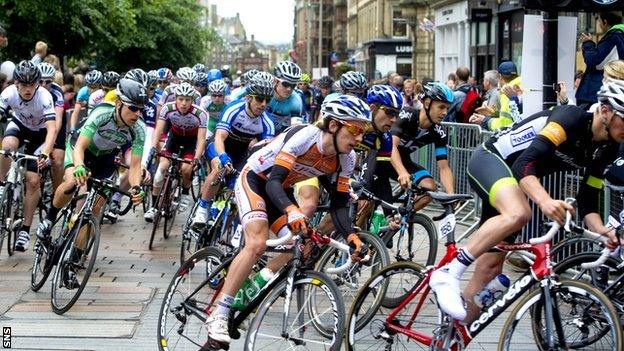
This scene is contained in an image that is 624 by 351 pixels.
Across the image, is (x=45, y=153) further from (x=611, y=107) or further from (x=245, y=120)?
(x=611, y=107)

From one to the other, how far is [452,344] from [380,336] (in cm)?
54

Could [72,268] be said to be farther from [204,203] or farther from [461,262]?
[461,262]

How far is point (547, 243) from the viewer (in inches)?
235

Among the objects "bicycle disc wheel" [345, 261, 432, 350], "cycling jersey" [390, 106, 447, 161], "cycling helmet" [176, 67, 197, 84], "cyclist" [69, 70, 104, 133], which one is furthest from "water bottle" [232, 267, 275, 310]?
"cycling helmet" [176, 67, 197, 84]

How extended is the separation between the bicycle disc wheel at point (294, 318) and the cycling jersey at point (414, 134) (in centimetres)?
370

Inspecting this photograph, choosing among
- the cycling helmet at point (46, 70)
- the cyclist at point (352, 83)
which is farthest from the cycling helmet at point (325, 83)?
the cycling helmet at point (46, 70)

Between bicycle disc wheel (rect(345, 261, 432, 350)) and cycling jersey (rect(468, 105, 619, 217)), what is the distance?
2.13 ft

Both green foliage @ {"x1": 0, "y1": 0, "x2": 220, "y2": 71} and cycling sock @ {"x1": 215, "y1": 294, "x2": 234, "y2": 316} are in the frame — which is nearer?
cycling sock @ {"x1": 215, "y1": 294, "x2": 234, "y2": 316}

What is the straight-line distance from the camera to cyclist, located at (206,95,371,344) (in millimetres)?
6676

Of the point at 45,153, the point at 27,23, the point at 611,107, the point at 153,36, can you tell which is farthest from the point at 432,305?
the point at 153,36

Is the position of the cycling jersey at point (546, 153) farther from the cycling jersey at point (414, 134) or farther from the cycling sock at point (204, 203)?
the cycling sock at point (204, 203)

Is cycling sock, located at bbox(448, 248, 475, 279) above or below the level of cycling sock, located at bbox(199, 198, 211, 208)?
above

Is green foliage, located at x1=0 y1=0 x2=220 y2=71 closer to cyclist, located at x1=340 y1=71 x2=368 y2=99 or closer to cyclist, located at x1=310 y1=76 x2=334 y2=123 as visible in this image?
cyclist, located at x1=310 y1=76 x2=334 y2=123

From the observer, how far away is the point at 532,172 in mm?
6176
